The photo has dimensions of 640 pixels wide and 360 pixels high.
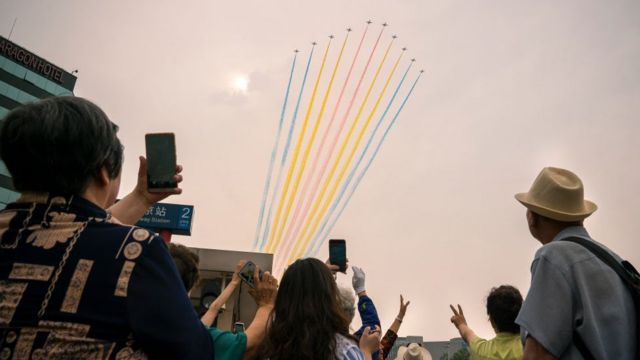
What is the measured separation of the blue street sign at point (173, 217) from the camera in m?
27.0

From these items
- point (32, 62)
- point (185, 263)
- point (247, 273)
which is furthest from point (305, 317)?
point (32, 62)

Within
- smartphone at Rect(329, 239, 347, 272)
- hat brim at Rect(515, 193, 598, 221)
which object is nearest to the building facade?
smartphone at Rect(329, 239, 347, 272)

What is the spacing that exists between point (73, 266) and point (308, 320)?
5.98 ft

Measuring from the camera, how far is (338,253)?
232 inches

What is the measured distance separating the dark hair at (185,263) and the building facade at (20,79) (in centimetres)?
5246

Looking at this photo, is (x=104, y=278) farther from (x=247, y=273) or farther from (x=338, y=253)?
(x=338, y=253)

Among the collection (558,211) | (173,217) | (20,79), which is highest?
(20,79)

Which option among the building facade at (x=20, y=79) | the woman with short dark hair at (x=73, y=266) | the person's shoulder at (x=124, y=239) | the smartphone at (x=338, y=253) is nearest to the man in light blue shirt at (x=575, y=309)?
the woman with short dark hair at (x=73, y=266)

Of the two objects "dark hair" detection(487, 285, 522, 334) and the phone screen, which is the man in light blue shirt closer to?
"dark hair" detection(487, 285, 522, 334)

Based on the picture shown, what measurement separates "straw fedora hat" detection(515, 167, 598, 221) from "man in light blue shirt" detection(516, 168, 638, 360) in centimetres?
41

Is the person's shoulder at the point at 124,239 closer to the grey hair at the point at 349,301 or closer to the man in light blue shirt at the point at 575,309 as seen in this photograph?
the man in light blue shirt at the point at 575,309

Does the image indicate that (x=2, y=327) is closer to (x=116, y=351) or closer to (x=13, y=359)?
(x=13, y=359)

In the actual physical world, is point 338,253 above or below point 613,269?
above

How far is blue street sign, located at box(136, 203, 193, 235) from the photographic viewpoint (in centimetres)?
2695
